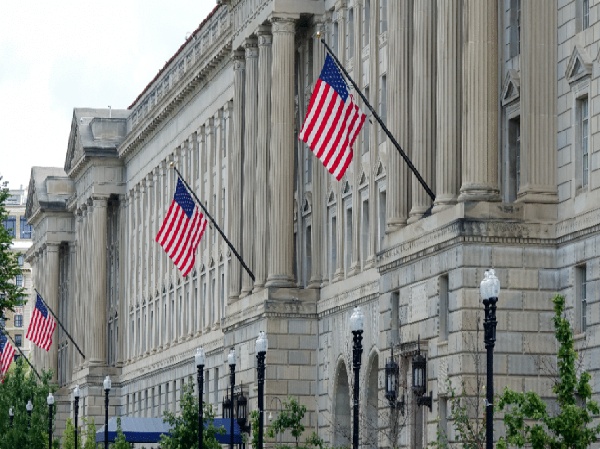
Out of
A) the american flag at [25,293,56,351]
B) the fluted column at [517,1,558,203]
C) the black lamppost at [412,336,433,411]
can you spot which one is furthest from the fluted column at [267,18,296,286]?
the american flag at [25,293,56,351]

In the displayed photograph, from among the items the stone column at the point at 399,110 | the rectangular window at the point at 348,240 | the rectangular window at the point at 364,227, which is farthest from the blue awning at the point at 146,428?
the stone column at the point at 399,110

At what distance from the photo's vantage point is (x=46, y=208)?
147 meters

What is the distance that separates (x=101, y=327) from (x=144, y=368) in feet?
42.5

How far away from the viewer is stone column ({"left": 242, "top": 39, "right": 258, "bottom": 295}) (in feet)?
260

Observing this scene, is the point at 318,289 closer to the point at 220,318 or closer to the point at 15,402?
the point at 220,318

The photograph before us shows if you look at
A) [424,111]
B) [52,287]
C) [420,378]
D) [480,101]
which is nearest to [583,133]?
[480,101]

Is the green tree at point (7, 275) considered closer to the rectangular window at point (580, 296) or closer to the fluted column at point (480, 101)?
the fluted column at point (480, 101)

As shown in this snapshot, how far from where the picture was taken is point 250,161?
261ft

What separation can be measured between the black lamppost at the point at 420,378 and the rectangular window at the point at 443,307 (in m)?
1.33

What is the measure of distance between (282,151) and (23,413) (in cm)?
5159

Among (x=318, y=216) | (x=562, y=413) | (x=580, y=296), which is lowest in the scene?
(x=562, y=413)

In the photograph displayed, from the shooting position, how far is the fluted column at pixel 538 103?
168 feet

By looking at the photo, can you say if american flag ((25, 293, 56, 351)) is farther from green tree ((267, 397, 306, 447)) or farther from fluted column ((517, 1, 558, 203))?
fluted column ((517, 1, 558, 203))

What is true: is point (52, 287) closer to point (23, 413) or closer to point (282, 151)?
point (23, 413)
